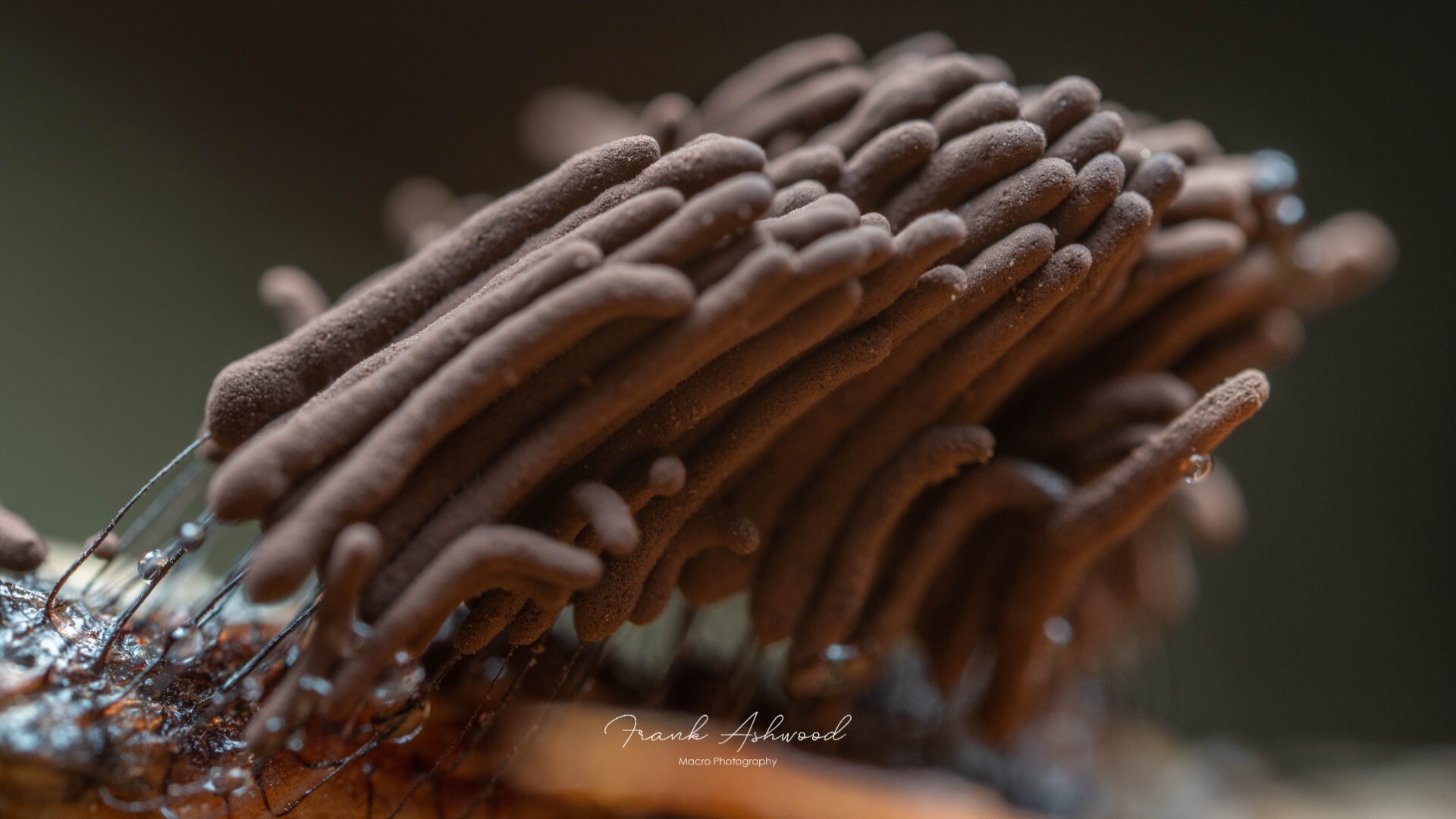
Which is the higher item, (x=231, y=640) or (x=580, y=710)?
(x=231, y=640)

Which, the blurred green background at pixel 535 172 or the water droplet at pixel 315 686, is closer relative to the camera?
the water droplet at pixel 315 686

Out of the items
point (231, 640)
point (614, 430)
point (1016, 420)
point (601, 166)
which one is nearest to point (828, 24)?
point (1016, 420)

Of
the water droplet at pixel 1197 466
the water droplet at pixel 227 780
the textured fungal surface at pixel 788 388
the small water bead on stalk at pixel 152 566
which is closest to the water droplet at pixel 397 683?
the textured fungal surface at pixel 788 388

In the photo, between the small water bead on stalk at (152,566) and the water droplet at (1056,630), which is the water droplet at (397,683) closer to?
the small water bead on stalk at (152,566)

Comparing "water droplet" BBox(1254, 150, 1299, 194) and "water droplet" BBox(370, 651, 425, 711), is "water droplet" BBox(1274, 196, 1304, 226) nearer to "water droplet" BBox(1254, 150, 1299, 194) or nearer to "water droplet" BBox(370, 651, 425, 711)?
"water droplet" BBox(1254, 150, 1299, 194)

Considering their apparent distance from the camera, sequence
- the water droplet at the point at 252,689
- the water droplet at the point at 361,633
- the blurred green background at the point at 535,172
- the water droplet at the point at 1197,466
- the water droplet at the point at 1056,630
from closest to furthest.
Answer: the water droplet at the point at 361,633
the water droplet at the point at 252,689
the water droplet at the point at 1197,466
the water droplet at the point at 1056,630
the blurred green background at the point at 535,172

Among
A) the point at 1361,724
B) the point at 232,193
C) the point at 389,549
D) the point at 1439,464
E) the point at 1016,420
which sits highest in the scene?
the point at 232,193

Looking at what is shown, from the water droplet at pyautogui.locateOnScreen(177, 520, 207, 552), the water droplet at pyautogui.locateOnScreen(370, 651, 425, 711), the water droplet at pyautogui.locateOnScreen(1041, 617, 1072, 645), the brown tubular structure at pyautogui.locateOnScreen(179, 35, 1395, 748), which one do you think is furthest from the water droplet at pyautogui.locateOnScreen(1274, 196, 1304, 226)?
the water droplet at pyautogui.locateOnScreen(177, 520, 207, 552)

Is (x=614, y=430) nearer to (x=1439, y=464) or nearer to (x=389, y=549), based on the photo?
(x=389, y=549)
